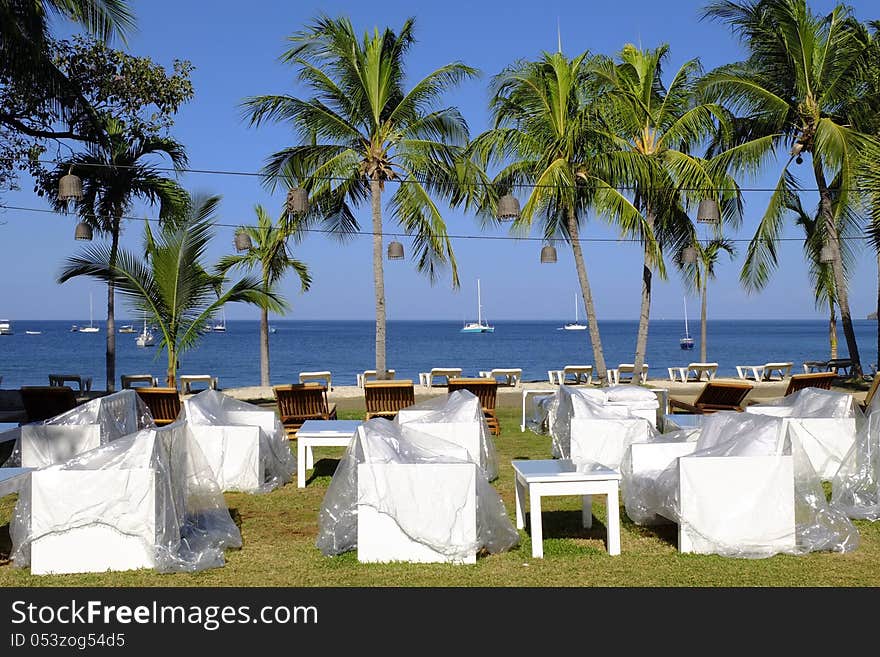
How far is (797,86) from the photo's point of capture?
59.2ft

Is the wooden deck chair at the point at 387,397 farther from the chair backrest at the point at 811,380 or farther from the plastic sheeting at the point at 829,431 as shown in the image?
the chair backrest at the point at 811,380

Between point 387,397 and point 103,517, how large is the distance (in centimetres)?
655

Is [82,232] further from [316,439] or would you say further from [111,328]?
[316,439]

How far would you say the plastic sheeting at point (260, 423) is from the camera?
936cm

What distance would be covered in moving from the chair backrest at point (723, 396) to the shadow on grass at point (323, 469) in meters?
5.24

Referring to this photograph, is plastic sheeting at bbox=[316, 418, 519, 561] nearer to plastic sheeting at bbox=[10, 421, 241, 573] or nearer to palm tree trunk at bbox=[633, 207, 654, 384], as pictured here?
plastic sheeting at bbox=[10, 421, 241, 573]

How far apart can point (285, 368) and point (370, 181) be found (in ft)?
157

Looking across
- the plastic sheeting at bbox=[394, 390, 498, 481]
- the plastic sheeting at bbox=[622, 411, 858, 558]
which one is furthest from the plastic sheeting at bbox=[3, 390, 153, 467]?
the plastic sheeting at bbox=[622, 411, 858, 558]

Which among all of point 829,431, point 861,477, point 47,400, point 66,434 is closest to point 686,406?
point 829,431

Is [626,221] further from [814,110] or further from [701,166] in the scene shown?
[814,110]

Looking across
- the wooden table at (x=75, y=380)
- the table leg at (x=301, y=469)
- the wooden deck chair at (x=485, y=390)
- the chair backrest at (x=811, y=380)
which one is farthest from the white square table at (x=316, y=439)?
the wooden table at (x=75, y=380)

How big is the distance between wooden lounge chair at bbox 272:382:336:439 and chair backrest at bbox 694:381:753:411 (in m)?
5.21

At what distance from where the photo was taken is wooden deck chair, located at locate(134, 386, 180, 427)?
37.9 feet

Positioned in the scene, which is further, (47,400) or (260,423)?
(47,400)
